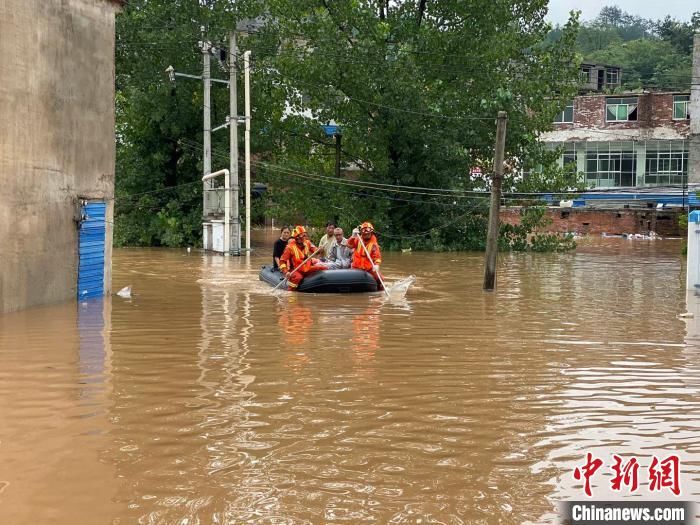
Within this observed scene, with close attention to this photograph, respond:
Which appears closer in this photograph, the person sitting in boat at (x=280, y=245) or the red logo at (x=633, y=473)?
the red logo at (x=633, y=473)

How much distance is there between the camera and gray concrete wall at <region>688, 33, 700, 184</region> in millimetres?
46625

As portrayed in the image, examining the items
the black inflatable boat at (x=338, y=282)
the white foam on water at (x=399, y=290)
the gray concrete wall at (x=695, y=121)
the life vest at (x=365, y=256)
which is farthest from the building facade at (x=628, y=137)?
the black inflatable boat at (x=338, y=282)

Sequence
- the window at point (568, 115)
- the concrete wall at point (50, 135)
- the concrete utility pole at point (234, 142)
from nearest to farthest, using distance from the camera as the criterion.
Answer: the concrete wall at point (50, 135) → the concrete utility pole at point (234, 142) → the window at point (568, 115)

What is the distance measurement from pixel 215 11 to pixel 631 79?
51.2m

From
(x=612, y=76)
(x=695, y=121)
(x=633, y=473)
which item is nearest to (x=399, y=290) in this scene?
(x=633, y=473)

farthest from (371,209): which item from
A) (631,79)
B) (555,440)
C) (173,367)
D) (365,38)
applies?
(631,79)

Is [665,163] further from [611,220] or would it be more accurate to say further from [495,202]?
[495,202]

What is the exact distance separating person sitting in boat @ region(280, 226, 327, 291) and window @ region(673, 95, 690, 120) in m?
41.9

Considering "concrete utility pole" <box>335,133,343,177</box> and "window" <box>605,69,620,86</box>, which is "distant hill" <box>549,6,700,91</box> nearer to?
"window" <box>605,69,620,86</box>

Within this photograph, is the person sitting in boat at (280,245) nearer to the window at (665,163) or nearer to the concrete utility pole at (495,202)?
the concrete utility pole at (495,202)

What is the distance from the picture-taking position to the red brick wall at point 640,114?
186ft

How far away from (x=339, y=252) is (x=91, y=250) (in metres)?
5.74

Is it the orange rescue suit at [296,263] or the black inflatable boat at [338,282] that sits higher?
the orange rescue suit at [296,263]

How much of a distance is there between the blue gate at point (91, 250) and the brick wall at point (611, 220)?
3692 centimetres
